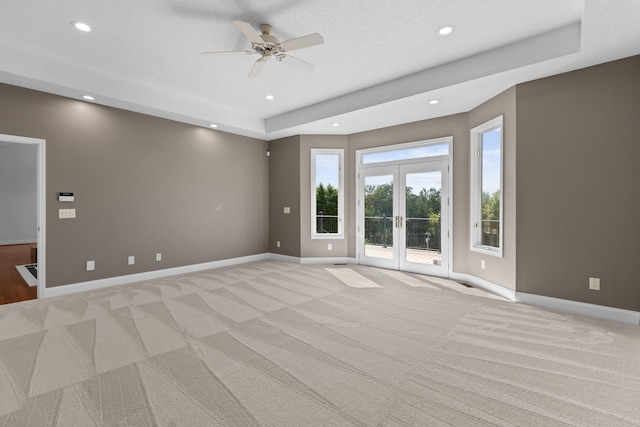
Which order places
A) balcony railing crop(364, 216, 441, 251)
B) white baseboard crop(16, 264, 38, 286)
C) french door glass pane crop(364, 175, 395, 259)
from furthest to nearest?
french door glass pane crop(364, 175, 395, 259)
balcony railing crop(364, 216, 441, 251)
white baseboard crop(16, 264, 38, 286)

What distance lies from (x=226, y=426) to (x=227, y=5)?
3.43 meters

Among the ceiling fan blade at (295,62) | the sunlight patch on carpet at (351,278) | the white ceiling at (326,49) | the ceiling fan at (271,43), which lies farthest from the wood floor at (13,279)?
the ceiling fan blade at (295,62)

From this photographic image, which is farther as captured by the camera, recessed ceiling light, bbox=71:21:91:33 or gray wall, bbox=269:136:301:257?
gray wall, bbox=269:136:301:257

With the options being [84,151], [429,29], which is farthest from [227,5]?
[84,151]

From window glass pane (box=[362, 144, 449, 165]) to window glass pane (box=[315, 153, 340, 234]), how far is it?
753 millimetres

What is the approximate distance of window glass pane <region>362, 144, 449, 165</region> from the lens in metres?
5.28

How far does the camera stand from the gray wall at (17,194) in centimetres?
909

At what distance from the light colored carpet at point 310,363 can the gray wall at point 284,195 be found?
9.18ft

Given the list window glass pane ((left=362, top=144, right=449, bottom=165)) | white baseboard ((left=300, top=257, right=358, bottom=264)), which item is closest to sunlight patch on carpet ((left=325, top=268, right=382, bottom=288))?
white baseboard ((left=300, top=257, right=358, bottom=264))

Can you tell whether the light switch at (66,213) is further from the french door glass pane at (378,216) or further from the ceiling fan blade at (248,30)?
the french door glass pane at (378,216)

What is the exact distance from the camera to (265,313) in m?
3.43

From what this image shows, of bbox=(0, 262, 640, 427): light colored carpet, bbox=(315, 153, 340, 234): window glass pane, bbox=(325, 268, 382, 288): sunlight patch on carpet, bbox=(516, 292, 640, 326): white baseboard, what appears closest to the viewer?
bbox=(0, 262, 640, 427): light colored carpet

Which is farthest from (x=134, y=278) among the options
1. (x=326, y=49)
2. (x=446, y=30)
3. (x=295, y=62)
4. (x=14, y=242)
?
(x=14, y=242)

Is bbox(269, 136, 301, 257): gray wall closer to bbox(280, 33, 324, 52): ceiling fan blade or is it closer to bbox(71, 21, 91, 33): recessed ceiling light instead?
bbox(280, 33, 324, 52): ceiling fan blade
